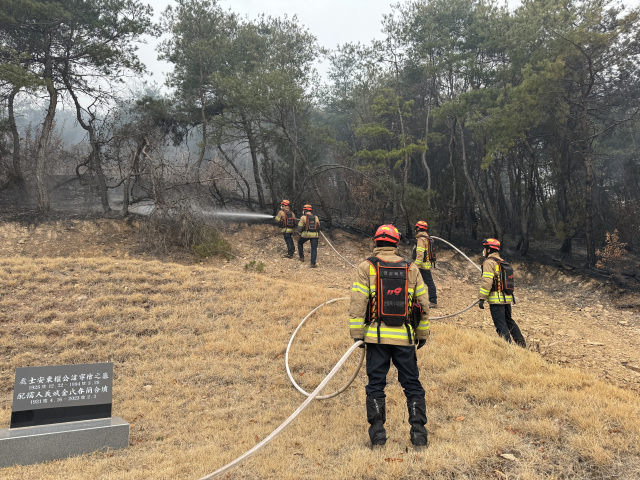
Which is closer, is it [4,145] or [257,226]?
[4,145]

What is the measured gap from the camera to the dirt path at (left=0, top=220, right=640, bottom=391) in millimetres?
7977

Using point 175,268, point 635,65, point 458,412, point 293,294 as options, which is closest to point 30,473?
point 458,412

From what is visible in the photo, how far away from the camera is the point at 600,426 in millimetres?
3674

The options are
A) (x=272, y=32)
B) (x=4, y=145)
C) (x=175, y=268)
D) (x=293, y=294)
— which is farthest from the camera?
(x=272, y=32)

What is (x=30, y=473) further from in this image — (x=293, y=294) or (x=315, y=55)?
(x=315, y=55)

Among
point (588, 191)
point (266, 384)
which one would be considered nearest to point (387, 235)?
point (266, 384)

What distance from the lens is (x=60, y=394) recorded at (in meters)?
4.68

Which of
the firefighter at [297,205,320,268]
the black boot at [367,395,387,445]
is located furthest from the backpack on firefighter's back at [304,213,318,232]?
the black boot at [367,395,387,445]

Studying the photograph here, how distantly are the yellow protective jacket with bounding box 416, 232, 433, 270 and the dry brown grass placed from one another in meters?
1.71

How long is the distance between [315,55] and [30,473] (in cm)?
2020

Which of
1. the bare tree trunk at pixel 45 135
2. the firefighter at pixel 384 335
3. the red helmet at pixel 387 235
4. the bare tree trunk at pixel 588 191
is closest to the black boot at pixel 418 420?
the firefighter at pixel 384 335

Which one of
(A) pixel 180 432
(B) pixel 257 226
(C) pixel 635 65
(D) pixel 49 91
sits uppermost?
(C) pixel 635 65

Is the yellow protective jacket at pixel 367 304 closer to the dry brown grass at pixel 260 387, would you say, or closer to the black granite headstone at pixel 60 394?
the dry brown grass at pixel 260 387

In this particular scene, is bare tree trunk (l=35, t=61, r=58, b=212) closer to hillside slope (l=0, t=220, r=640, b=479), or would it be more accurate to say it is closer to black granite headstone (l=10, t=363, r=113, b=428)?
hillside slope (l=0, t=220, r=640, b=479)
